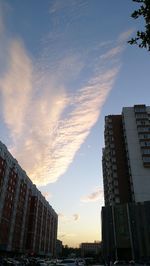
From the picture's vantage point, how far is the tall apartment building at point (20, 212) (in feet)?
267

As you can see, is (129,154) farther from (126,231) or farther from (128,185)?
(126,231)

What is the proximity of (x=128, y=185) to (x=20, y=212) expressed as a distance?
39.9 metres

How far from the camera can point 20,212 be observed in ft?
320

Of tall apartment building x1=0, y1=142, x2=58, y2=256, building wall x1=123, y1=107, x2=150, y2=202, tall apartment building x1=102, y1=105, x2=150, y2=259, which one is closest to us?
tall apartment building x1=102, y1=105, x2=150, y2=259

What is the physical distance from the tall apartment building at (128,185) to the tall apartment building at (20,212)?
2944cm

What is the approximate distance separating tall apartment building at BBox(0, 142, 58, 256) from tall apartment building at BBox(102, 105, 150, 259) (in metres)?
29.4

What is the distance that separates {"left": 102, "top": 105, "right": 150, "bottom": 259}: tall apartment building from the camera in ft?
259

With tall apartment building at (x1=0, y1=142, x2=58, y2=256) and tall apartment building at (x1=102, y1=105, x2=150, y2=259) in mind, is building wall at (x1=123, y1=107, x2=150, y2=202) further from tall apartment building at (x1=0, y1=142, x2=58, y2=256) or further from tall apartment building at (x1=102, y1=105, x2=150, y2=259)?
tall apartment building at (x1=0, y1=142, x2=58, y2=256)

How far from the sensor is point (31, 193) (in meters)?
113

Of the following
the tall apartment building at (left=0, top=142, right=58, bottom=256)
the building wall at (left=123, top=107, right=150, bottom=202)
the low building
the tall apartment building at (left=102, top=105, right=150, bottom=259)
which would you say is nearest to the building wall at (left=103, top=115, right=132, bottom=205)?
the tall apartment building at (left=102, top=105, right=150, bottom=259)

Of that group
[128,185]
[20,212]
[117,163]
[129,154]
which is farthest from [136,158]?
[20,212]

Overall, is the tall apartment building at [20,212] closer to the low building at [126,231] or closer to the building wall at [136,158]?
the low building at [126,231]

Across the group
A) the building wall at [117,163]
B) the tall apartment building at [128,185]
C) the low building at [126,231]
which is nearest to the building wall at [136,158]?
the tall apartment building at [128,185]

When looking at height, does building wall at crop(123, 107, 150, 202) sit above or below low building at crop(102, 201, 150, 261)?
above
